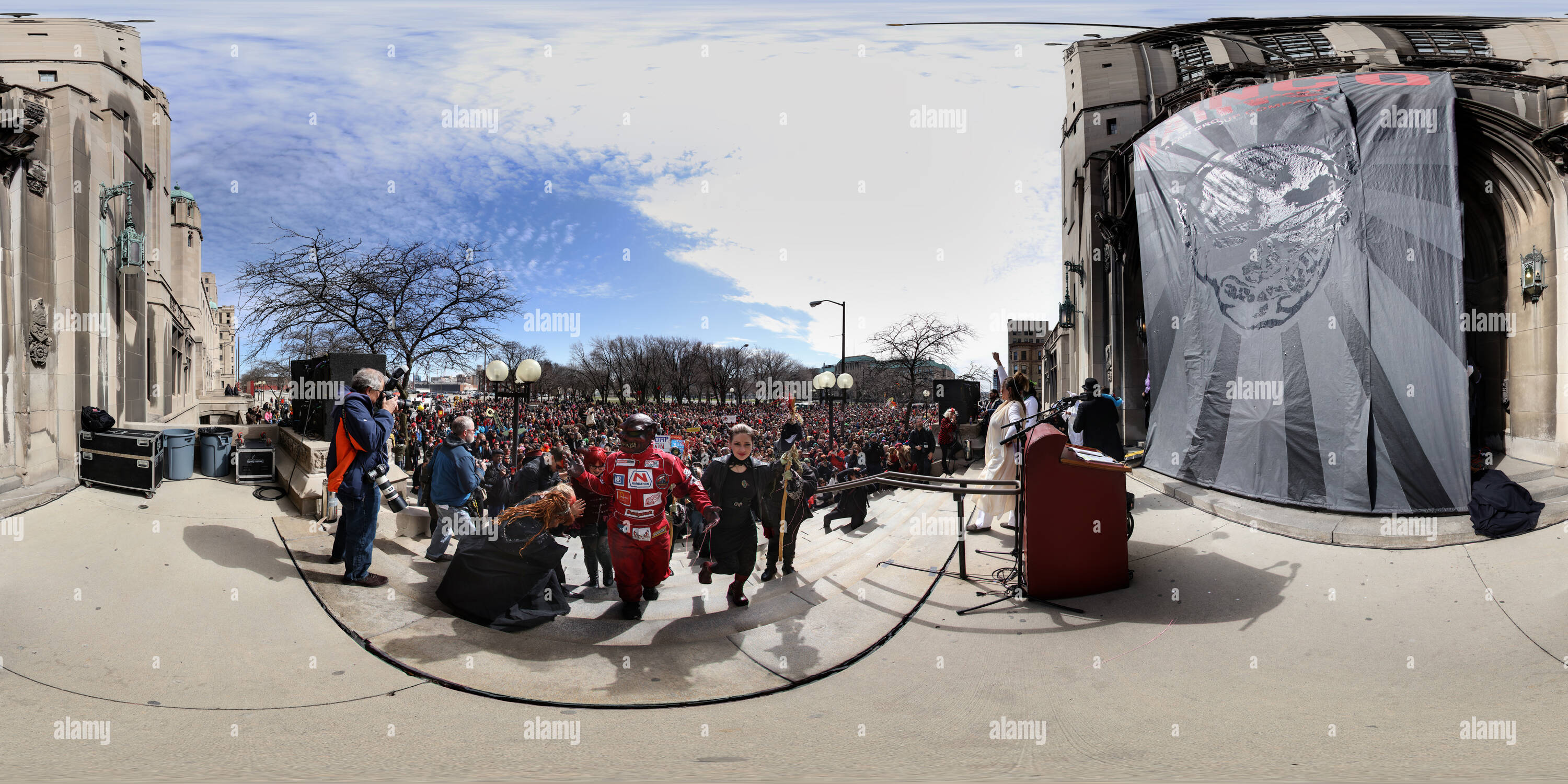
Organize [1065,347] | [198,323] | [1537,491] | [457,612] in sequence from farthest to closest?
1. [198,323]
2. [1065,347]
3. [1537,491]
4. [457,612]

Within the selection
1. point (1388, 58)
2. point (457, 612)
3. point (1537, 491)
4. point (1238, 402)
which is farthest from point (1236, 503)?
point (1388, 58)

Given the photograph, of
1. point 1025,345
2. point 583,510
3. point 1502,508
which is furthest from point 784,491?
point 1025,345

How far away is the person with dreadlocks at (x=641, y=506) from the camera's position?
4.80 meters

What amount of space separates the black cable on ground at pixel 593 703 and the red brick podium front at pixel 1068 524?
1274 millimetres

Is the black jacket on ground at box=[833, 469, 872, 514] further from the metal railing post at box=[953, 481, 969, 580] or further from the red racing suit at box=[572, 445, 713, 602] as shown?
the red racing suit at box=[572, 445, 713, 602]

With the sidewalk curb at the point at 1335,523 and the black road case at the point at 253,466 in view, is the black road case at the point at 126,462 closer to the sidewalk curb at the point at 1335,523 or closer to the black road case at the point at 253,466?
the black road case at the point at 253,466

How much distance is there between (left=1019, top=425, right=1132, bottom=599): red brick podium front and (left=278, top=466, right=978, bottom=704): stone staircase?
3.08ft

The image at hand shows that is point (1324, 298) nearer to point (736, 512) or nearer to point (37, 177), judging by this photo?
point (736, 512)

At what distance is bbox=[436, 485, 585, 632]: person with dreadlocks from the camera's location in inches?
173

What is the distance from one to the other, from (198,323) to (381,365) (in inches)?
1271

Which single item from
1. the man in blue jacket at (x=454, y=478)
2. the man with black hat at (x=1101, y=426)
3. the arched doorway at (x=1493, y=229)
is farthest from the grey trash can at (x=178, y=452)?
the arched doorway at (x=1493, y=229)

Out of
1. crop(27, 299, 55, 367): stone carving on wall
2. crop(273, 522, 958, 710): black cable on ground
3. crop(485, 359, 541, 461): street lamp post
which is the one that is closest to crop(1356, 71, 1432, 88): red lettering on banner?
crop(273, 522, 958, 710): black cable on ground

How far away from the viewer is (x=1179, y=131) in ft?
33.3

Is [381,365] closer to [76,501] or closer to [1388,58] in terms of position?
[76,501]
